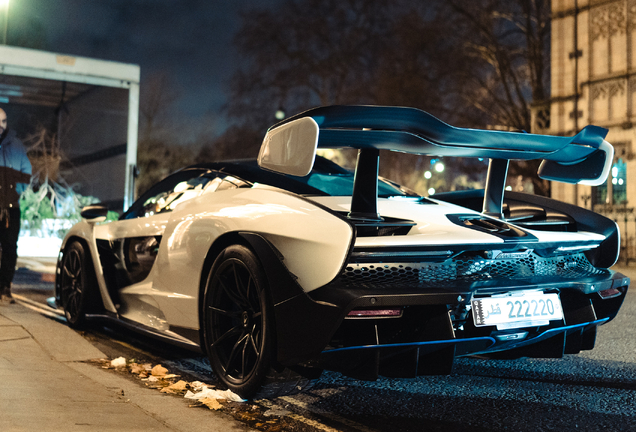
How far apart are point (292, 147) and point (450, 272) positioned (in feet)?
2.96

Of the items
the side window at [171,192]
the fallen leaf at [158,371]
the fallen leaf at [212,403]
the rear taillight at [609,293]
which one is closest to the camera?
the fallen leaf at [212,403]

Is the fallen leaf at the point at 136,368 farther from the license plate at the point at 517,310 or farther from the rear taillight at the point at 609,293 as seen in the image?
the rear taillight at the point at 609,293

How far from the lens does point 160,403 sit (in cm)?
322

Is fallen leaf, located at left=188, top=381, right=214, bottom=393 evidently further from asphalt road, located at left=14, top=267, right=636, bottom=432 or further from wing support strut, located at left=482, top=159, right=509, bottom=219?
wing support strut, located at left=482, top=159, right=509, bottom=219

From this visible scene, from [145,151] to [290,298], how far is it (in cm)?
3943

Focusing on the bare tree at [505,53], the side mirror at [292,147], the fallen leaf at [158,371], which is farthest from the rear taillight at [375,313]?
the bare tree at [505,53]

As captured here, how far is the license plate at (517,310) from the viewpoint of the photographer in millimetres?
2885

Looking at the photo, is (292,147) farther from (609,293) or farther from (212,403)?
(609,293)

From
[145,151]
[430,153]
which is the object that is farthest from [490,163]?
[145,151]

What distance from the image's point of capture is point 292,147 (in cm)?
290

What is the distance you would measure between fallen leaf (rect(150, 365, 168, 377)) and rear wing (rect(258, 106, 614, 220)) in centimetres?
157

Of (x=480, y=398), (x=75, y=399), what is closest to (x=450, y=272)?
(x=480, y=398)

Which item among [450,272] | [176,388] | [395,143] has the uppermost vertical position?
[395,143]

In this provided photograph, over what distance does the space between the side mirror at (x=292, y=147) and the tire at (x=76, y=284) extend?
2.49 m
